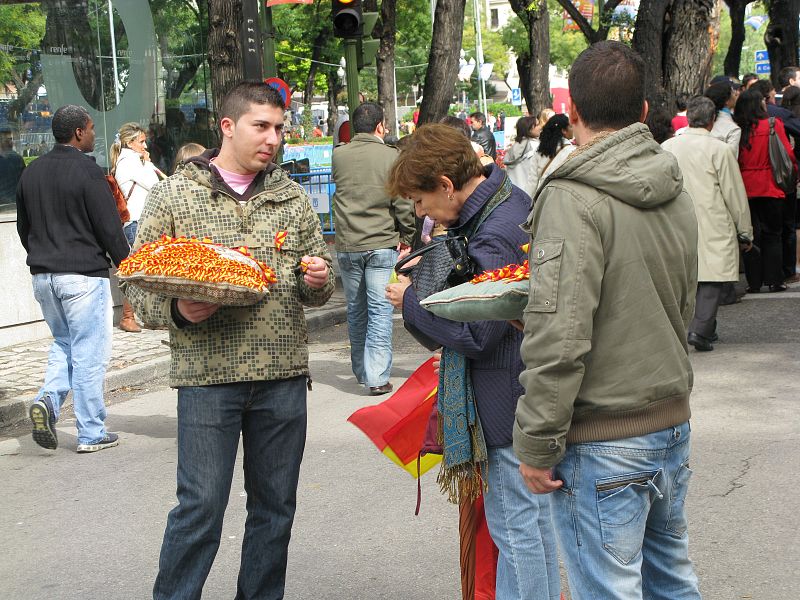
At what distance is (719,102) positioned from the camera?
10711 millimetres

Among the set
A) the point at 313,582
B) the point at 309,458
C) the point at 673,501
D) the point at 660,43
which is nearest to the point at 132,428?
the point at 309,458

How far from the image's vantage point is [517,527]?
3303 mm

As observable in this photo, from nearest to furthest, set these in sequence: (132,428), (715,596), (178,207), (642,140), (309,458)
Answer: (642,140) < (178,207) < (715,596) < (309,458) < (132,428)

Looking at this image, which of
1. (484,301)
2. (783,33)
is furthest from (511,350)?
(783,33)

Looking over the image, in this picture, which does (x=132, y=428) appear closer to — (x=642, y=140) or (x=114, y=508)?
(x=114, y=508)

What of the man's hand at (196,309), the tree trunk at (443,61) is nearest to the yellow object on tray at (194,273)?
the man's hand at (196,309)

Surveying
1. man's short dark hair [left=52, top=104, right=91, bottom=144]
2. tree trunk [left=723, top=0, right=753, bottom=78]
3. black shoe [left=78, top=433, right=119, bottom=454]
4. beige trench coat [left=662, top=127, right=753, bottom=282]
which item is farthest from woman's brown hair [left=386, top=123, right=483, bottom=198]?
tree trunk [left=723, top=0, right=753, bottom=78]

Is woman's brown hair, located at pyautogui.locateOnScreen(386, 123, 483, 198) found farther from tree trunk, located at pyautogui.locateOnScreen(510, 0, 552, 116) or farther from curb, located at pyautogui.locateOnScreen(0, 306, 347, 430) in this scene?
tree trunk, located at pyautogui.locateOnScreen(510, 0, 552, 116)

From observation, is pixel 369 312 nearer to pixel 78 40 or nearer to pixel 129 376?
pixel 129 376

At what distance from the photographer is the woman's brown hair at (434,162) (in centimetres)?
336

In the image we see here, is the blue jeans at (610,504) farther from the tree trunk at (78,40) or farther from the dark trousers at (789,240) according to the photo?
the tree trunk at (78,40)

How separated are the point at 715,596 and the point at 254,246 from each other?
89.2 inches

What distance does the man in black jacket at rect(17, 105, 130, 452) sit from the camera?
260 inches

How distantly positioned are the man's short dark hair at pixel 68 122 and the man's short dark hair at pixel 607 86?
4.80 m
